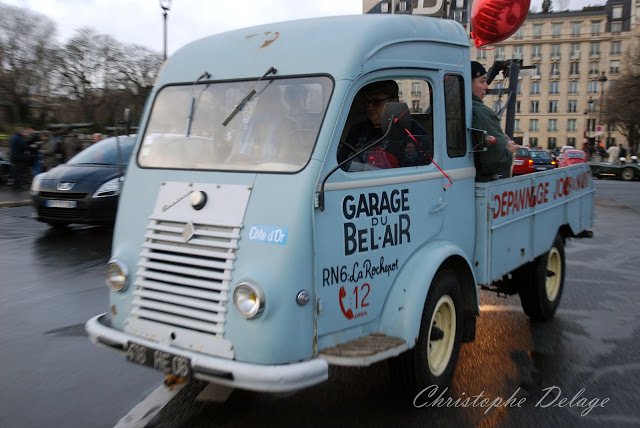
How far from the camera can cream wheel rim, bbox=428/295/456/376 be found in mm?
4121

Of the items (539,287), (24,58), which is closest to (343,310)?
(539,287)

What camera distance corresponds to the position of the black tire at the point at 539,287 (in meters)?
5.73

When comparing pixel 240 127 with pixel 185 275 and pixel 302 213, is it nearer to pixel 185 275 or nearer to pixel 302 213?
pixel 302 213

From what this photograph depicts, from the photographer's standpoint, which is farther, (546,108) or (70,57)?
(546,108)

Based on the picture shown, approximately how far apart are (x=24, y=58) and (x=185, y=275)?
38510mm

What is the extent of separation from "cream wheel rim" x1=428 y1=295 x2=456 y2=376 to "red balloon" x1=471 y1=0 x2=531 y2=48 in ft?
9.83

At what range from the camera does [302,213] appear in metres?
3.23

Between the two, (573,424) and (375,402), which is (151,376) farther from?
(573,424)

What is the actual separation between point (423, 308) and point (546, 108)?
96807 mm

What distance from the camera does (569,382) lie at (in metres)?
Result: 4.41

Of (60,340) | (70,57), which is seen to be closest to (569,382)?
(60,340)

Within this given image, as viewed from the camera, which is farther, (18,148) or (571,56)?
(571,56)

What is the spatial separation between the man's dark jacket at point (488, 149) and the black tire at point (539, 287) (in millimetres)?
1445

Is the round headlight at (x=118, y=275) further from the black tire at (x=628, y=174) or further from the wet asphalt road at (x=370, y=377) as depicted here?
the black tire at (x=628, y=174)
